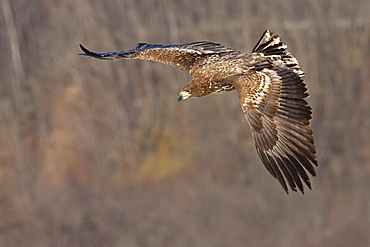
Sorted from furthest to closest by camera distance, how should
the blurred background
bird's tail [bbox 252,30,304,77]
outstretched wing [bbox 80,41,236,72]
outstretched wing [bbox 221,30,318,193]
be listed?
the blurred background < outstretched wing [bbox 80,41,236,72] < bird's tail [bbox 252,30,304,77] < outstretched wing [bbox 221,30,318,193]

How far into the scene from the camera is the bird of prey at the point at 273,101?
7297 millimetres

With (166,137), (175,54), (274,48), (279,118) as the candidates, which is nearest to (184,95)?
(175,54)

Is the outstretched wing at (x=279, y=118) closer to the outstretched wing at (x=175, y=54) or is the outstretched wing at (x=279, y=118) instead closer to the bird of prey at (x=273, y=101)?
the bird of prey at (x=273, y=101)

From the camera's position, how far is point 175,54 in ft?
30.6

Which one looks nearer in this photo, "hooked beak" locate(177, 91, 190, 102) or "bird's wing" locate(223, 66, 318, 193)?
"bird's wing" locate(223, 66, 318, 193)

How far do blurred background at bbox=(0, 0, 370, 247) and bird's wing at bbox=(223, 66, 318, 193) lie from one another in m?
13.9

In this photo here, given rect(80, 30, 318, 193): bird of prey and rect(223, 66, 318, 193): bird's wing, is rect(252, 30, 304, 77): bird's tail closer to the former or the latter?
rect(80, 30, 318, 193): bird of prey

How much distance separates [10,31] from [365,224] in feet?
42.8

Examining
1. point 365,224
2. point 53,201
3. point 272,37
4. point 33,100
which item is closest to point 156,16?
point 33,100

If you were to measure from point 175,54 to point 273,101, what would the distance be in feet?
7.10

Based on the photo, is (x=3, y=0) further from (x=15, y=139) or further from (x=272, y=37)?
(x=272, y=37)

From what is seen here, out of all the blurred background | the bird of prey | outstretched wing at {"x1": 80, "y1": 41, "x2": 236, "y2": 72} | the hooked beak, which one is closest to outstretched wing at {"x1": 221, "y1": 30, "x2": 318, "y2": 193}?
the bird of prey

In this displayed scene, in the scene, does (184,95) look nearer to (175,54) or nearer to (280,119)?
(175,54)

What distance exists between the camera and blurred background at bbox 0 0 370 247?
21.8 meters
